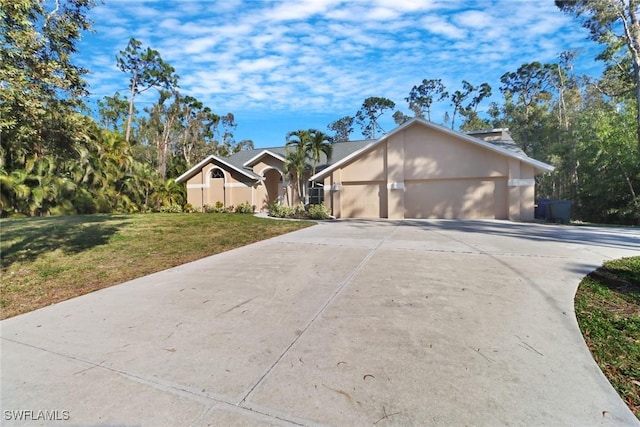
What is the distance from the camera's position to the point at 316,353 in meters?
2.76

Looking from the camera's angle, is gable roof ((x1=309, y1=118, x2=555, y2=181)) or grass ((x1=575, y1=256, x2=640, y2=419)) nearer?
grass ((x1=575, y1=256, x2=640, y2=419))

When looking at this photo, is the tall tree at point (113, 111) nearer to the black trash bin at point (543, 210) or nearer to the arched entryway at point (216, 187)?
the arched entryway at point (216, 187)

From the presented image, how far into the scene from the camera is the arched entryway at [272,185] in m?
23.0

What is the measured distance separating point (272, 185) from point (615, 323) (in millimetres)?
21980

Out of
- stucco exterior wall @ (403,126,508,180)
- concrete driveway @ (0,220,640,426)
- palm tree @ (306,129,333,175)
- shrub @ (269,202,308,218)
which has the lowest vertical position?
concrete driveway @ (0,220,640,426)

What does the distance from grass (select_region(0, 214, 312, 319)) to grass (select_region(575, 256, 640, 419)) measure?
6.39 meters

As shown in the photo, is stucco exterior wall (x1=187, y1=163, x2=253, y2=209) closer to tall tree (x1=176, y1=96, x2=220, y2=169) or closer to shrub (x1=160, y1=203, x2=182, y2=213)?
shrub (x1=160, y1=203, x2=182, y2=213)

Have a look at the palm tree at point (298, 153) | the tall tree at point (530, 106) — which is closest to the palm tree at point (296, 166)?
the palm tree at point (298, 153)

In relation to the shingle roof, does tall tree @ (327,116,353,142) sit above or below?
above

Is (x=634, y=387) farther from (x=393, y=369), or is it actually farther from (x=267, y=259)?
(x=267, y=259)

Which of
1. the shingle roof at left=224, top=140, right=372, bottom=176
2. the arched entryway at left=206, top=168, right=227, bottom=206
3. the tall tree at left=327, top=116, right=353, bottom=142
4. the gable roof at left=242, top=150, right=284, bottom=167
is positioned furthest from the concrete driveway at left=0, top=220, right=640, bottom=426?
the tall tree at left=327, top=116, right=353, bottom=142

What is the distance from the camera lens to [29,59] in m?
4.89

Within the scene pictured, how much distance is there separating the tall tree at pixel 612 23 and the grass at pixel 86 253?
1831 cm

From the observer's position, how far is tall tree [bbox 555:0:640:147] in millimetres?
14422
